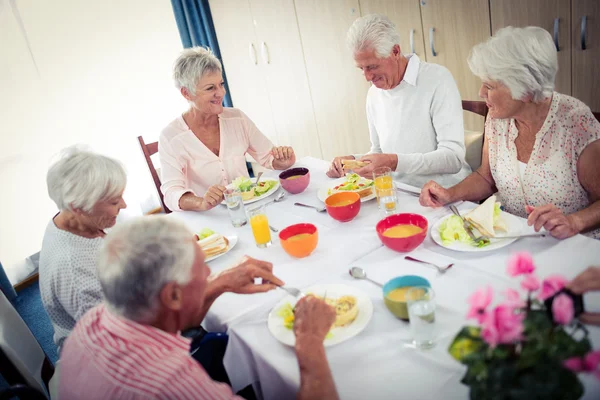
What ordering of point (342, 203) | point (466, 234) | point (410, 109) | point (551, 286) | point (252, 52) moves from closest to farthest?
point (551, 286), point (466, 234), point (342, 203), point (410, 109), point (252, 52)

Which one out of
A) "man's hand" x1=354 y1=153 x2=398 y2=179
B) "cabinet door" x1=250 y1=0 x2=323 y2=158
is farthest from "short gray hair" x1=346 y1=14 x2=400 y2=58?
"cabinet door" x1=250 y1=0 x2=323 y2=158

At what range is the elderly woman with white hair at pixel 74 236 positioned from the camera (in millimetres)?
1401

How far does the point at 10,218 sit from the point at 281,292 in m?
3.16

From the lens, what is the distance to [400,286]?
1.09 m

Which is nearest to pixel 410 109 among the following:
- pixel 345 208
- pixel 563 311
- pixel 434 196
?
pixel 434 196

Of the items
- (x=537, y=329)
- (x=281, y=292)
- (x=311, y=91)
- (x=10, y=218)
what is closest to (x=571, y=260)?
(x=537, y=329)

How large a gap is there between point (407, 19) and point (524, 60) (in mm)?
1736

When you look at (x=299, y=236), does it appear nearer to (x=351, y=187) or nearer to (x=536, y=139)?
(x=351, y=187)

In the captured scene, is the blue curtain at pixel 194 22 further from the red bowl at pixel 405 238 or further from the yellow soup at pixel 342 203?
the red bowl at pixel 405 238

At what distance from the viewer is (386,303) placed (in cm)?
105

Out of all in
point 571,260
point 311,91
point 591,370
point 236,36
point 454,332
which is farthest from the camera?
point 236,36

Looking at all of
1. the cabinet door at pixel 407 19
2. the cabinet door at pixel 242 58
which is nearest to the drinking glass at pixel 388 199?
the cabinet door at pixel 407 19

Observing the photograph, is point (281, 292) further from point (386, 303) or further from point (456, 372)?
point (456, 372)

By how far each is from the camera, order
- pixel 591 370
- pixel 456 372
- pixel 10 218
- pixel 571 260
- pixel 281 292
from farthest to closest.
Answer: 1. pixel 10 218
2. pixel 281 292
3. pixel 571 260
4. pixel 456 372
5. pixel 591 370
